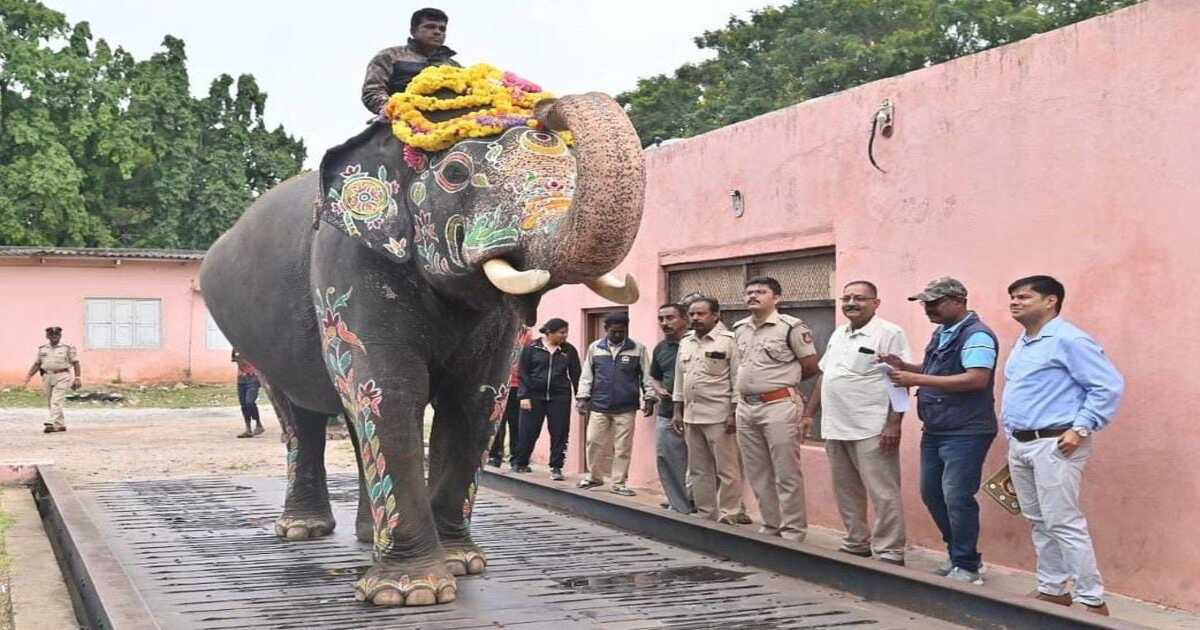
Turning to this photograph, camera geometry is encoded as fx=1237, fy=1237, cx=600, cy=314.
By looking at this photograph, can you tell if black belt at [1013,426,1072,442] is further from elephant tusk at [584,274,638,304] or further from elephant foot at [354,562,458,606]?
elephant foot at [354,562,458,606]

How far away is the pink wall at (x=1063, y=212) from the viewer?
555 cm

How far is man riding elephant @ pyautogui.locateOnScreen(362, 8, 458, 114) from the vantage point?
5223 mm

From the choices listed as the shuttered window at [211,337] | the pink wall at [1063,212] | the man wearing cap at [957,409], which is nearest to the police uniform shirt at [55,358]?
the shuttered window at [211,337]

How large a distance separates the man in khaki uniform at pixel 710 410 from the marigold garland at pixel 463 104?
337 centimetres

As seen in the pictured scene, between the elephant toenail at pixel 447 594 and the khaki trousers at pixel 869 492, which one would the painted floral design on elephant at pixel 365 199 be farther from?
the khaki trousers at pixel 869 492

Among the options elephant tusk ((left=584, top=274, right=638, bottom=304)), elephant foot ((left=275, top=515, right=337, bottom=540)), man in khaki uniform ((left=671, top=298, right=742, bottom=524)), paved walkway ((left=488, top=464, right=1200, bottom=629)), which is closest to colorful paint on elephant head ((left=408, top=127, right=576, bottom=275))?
elephant tusk ((left=584, top=274, right=638, bottom=304))

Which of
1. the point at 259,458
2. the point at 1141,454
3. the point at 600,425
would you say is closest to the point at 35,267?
the point at 259,458

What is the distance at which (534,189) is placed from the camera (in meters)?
4.36

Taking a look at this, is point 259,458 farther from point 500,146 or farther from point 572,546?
point 500,146

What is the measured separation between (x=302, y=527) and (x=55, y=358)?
11252 millimetres

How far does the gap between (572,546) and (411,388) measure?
1.29 meters

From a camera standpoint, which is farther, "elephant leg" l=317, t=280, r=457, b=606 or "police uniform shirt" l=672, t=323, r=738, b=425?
"police uniform shirt" l=672, t=323, r=738, b=425

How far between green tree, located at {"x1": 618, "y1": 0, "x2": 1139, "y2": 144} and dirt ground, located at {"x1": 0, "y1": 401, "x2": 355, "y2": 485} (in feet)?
36.1

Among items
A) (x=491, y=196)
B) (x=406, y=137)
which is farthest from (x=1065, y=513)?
(x=406, y=137)
